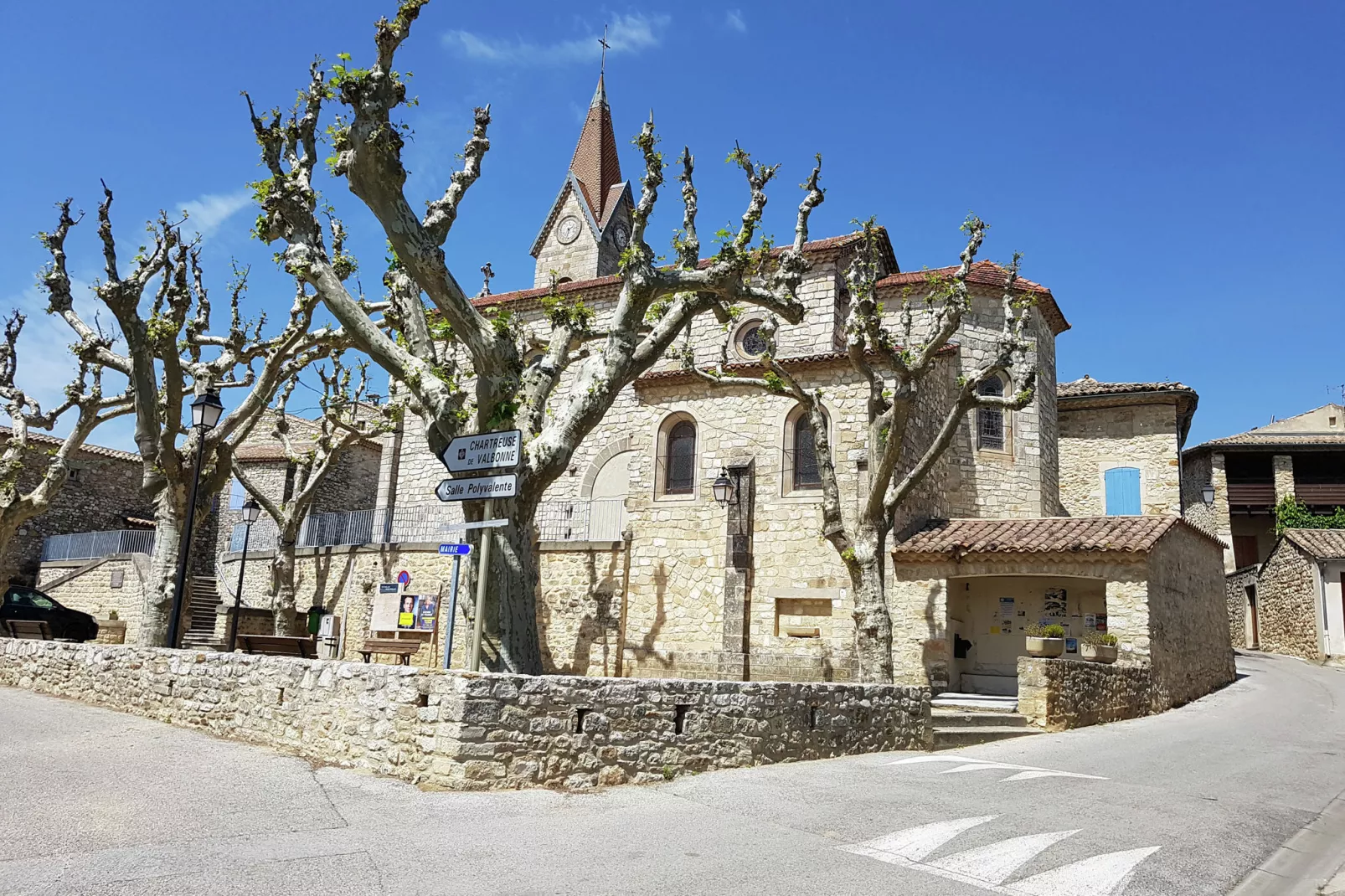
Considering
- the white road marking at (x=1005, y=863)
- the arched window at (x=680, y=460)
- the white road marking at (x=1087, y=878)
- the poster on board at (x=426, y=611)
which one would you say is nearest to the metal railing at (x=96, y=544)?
the poster on board at (x=426, y=611)

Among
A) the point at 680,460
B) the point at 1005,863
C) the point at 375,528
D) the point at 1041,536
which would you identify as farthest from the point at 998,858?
the point at 375,528

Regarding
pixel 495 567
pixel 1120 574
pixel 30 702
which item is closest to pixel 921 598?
pixel 1120 574

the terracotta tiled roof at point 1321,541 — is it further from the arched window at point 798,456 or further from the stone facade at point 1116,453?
the arched window at point 798,456

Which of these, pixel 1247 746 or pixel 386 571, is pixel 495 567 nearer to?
pixel 1247 746

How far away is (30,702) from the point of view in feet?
39.3

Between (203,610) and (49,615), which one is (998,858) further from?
(203,610)

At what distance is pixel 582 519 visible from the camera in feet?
69.9

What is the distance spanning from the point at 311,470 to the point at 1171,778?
2124cm

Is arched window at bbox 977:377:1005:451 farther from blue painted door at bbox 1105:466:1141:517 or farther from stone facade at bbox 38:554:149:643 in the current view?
stone facade at bbox 38:554:149:643

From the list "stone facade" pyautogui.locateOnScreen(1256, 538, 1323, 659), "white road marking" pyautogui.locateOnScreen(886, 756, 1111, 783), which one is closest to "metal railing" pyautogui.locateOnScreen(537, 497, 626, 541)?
"white road marking" pyautogui.locateOnScreen(886, 756, 1111, 783)

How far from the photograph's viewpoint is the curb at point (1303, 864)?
601cm

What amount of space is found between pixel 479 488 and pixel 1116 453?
79.1ft

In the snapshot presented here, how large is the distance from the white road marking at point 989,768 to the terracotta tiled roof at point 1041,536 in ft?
20.4

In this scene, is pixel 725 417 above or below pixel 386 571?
above
